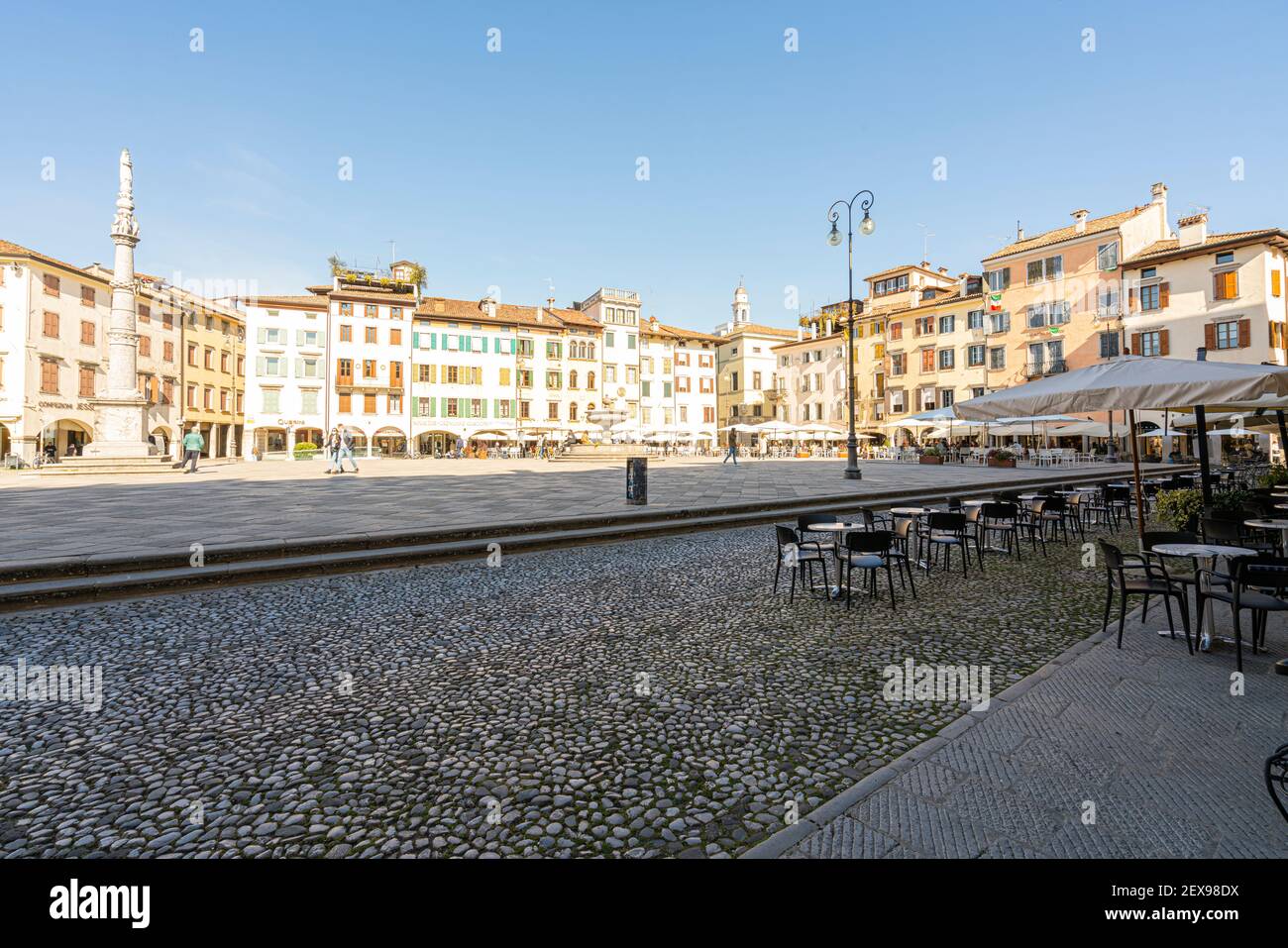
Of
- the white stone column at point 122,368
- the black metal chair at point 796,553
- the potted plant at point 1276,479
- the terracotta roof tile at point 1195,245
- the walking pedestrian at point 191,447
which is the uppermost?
the terracotta roof tile at point 1195,245

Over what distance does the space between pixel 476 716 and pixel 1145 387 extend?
20.8 ft

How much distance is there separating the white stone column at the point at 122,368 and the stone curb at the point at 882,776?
2747 centimetres

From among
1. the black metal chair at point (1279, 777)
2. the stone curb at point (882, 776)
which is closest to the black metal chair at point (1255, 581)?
the stone curb at point (882, 776)

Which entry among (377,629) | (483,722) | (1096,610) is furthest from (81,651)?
(1096,610)

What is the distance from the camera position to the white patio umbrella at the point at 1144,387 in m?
5.09

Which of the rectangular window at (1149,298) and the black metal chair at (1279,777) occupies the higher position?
the rectangular window at (1149,298)

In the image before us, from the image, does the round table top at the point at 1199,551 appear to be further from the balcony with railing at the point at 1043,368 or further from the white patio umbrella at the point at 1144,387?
the balcony with railing at the point at 1043,368

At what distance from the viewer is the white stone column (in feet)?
71.6

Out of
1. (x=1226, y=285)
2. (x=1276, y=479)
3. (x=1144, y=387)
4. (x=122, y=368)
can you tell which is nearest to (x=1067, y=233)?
(x=1226, y=285)

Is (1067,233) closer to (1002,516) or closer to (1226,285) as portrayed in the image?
(1226,285)

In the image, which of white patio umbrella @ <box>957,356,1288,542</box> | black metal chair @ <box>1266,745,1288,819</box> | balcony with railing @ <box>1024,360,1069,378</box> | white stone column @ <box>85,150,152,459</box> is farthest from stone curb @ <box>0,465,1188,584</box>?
balcony with railing @ <box>1024,360,1069,378</box>

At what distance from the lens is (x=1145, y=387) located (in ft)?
18.0

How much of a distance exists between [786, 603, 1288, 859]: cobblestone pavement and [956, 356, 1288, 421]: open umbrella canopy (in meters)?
2.53
